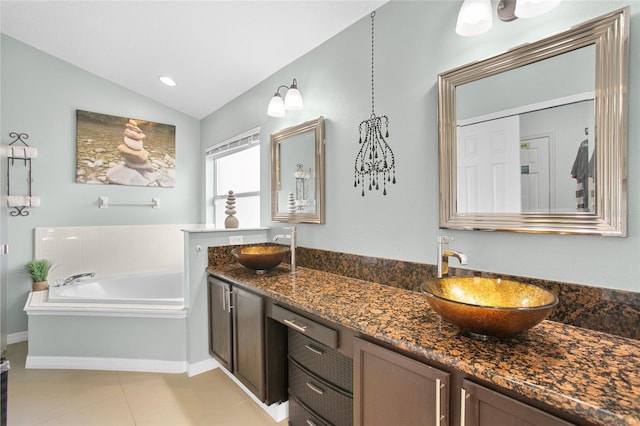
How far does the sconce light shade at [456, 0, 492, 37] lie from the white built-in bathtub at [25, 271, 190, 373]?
2672mm

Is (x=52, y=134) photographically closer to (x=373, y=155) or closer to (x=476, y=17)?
(x=373, y=155)

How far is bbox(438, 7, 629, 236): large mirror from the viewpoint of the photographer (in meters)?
1.09

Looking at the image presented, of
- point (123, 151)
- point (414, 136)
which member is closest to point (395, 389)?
point (414, 136)

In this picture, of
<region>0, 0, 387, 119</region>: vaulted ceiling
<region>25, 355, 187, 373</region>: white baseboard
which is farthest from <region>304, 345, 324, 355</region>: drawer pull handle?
<region>0, 0, 387, 119</region>: vaulted ceiling

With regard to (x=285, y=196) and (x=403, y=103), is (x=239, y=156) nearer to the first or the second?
(x=285, y=196)

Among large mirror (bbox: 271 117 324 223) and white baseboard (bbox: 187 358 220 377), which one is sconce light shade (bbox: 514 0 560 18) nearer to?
large mirror (bbox: 271 117 324 223)

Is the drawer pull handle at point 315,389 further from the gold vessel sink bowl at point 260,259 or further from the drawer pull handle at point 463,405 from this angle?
the drawer pull handle at point 463,405

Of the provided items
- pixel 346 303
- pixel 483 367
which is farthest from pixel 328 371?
pixel 483 367

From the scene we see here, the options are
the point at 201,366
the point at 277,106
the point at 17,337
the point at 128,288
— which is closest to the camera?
the point at 277,106

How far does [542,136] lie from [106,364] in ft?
11.2

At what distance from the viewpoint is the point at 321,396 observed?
5.46 feet

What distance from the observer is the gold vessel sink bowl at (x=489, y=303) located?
0.92m

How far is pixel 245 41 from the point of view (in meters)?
2.39

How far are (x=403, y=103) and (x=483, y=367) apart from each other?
1376 mm
